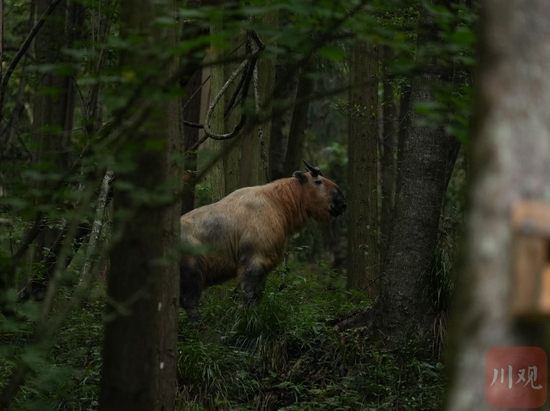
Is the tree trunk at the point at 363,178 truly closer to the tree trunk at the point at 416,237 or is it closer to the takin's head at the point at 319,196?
the takin's head at the point at 319,196

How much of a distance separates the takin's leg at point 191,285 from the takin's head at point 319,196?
1965 millimetres

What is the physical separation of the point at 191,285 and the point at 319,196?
7.80 feet

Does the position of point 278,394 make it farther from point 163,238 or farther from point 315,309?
point 163,238

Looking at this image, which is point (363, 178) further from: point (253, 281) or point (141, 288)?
point (141, 288)

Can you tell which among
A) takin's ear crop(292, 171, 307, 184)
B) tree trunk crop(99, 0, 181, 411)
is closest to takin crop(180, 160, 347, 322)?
takin's ear crop(292, 171, 307, 184)

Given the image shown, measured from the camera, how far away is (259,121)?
4.32m

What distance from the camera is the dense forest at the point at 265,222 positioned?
2.41 metres

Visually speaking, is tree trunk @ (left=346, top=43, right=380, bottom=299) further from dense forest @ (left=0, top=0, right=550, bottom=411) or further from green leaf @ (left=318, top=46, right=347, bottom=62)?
green leaf @ (left=318, top=46, right=347, bottom=62)

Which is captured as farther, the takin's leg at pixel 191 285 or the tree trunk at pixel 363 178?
the tree trunk at pixel 363 178

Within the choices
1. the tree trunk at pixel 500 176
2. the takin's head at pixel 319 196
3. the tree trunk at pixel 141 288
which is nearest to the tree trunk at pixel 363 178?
the takin's head at pixel 319 196

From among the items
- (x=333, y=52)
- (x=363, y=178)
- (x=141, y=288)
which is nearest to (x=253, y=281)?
(x=363, y=178)

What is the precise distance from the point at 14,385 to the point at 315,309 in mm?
5752

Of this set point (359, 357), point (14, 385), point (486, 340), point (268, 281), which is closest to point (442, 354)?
point (359, 357)

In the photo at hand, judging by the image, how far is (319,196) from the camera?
36.4 feet
